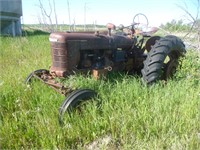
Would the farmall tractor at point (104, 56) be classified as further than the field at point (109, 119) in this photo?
Yes

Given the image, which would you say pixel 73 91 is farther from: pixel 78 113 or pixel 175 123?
pixel 175 123

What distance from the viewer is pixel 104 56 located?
4.17m

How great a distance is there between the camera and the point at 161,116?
291 centimetres

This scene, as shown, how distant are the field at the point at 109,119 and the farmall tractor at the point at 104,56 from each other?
0.56 ft

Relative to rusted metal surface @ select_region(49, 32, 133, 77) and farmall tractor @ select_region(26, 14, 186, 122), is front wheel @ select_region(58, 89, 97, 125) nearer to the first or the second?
farmall tractor @ select_region(26, 14, 186, 122)

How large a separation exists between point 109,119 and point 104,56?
143 centimetres

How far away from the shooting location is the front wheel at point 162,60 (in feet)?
13.1

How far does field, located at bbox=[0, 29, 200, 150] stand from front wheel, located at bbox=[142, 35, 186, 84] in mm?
226

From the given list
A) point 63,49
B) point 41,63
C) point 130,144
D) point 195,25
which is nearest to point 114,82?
point 63,49

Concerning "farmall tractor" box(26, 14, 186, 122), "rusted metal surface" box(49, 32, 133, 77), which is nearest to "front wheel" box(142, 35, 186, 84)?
"farmall tractor" box(26, 14, 186, 122)

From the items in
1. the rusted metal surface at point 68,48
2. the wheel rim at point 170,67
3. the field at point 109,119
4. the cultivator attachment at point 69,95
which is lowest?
the field at point 109,119

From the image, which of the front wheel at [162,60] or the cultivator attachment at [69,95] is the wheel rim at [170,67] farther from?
the cultivator attachment at [69,95]

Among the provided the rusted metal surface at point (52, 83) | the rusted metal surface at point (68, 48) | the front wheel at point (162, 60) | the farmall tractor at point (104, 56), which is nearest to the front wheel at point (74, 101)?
the farmall tractor at point (104, 56)

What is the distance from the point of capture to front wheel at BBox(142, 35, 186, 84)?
Answer: 400 centimetres
